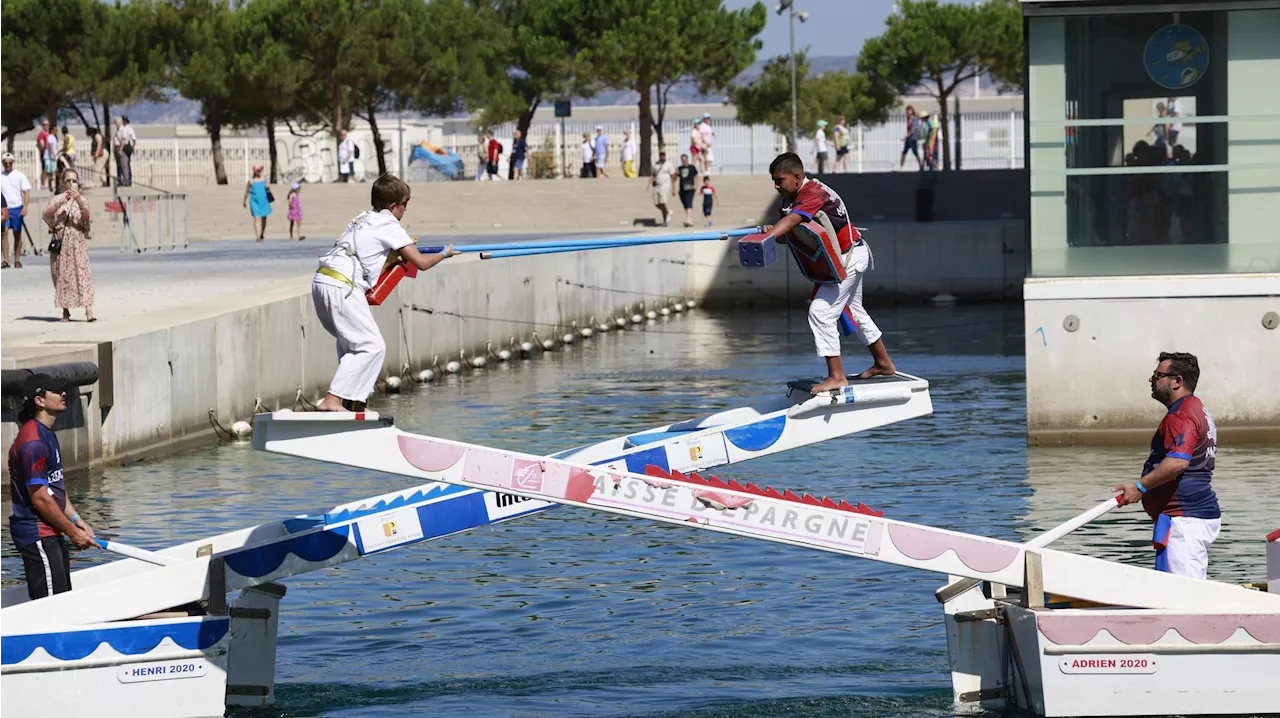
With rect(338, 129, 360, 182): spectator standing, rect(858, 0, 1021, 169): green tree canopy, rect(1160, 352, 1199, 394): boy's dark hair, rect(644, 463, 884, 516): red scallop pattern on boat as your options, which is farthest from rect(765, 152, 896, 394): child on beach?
rect(858, 0, 1021, 169): green tree canopy

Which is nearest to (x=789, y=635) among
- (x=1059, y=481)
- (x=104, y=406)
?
(x=1059, y=481)

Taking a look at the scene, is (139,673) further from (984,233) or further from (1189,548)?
(984,233)

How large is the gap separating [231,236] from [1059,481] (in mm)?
36813

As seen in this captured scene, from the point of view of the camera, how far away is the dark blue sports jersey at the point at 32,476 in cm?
1163

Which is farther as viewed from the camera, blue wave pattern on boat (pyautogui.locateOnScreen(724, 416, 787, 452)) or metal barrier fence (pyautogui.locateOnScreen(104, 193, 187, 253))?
metal barrier fence (pyautogui.locateOnScreen(104, 193, 187, 253))

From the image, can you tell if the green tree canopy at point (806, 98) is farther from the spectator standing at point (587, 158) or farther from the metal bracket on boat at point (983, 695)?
the metal bracket on boat at point (983, 695)

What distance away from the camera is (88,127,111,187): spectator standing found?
54094 mm

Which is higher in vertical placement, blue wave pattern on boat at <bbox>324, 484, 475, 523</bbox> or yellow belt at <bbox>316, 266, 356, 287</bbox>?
yellow belt at <bbox>316, 266, 356, 287</bbox>

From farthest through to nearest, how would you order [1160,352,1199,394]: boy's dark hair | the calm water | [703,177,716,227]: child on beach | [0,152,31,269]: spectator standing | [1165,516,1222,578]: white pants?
1. [703,177,716,227]: child on beach
2. [0,152,31,269]: spectator standing
3. the calm water
4. [1165,516,1222,578]: white pants
5. [1160,352,1199,394]: boy's dark hair

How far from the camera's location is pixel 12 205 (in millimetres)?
36156

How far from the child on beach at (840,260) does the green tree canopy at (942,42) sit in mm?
63127

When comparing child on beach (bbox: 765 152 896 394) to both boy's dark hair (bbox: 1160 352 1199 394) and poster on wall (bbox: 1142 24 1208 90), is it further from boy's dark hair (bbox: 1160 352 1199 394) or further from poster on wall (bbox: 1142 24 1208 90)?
poster on wall (bbox: 1142 24 1208 90)

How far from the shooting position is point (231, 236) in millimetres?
53188

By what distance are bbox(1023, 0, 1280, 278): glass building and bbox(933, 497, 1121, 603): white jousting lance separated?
9944 millimetres
